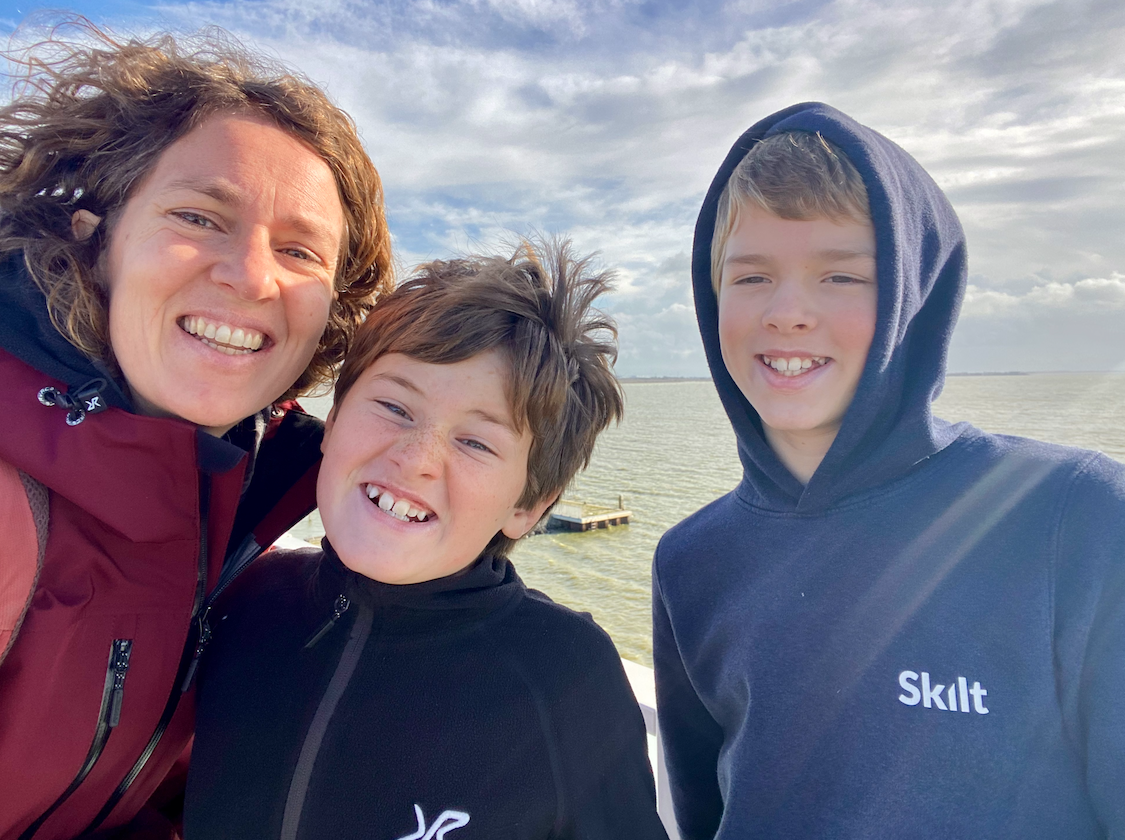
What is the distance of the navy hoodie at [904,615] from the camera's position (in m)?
1.60

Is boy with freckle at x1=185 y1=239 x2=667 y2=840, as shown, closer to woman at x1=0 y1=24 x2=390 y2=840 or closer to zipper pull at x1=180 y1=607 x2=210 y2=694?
zipper pull at x1=180 y1=607 x2=210 y2=694

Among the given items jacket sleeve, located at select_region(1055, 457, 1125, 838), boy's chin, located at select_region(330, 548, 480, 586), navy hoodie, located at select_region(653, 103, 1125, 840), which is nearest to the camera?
jacket sleeve, located at select_region(1055, 457, 1125, 838)

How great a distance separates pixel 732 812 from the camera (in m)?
1.98

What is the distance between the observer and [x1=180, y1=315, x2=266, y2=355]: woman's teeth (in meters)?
1.83

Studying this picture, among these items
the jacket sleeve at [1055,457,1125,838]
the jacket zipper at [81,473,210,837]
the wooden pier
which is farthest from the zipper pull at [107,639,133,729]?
the wooden pier

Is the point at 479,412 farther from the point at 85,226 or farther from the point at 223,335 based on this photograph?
the point at 85,226

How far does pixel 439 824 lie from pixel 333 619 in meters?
0.58

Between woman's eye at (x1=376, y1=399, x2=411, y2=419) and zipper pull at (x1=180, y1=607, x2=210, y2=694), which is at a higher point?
woman's eye at (x1=376, y1=399, x2=411, y2=419)

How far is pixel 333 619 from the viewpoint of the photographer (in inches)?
75.1

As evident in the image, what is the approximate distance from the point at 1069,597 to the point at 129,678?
7.32 ft

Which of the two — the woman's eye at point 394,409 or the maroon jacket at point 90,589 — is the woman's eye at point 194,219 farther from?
the woman's eye at point 394,409

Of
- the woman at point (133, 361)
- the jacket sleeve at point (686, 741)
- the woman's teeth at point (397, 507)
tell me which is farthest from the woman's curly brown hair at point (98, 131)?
the jacket sleeve at point (686, 741)

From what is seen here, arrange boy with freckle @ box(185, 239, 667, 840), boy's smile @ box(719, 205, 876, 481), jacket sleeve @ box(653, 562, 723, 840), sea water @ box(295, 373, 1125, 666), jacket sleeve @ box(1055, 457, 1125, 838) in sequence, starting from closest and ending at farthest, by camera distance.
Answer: jacket sleeve @ box(1055, 457, 1125, 838) < boy with freckle @ box(185, 239, 667, 840) < boy's smile @ box(719, 205, 876, 481) < jacket sleeve @ box(653, 562, 723, 840) < sea water @ box(295, 373, 1125, 666)

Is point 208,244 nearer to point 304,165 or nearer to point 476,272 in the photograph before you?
point 304,165
